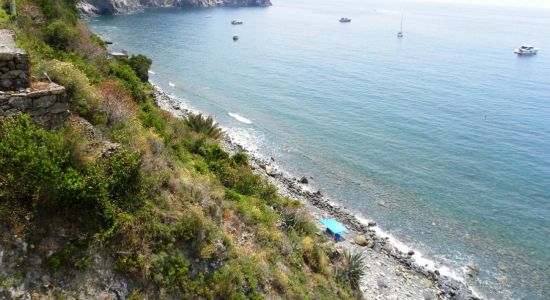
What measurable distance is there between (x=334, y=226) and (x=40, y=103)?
24.6 metres

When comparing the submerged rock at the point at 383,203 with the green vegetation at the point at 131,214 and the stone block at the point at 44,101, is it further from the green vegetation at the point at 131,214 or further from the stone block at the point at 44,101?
the stone block at the point at 44,101

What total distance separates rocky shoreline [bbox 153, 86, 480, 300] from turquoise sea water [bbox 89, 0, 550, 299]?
1.89 metres

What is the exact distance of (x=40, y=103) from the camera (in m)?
12.2

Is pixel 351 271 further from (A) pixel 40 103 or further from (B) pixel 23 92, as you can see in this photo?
(B) pixel 23 92

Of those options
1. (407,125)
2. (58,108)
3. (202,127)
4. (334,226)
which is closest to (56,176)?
(58,108)

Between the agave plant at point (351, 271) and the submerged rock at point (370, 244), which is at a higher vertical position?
the agave plant at point (351, 271)

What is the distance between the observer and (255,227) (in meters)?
18.6

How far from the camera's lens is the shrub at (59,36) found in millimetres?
26859

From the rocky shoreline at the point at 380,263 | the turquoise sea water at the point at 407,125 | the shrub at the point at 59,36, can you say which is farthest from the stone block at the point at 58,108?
the turquoise sea water at the point at 407,125

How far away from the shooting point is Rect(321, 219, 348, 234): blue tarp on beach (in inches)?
1248

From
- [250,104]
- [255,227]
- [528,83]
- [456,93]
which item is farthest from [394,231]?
[528,83]

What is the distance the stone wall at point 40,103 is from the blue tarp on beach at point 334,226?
23.3m

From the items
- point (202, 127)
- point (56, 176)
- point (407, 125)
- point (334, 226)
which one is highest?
point (56, 176)

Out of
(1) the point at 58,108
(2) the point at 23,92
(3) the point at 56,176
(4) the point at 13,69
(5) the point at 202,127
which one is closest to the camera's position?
(3) the point at 56,176
